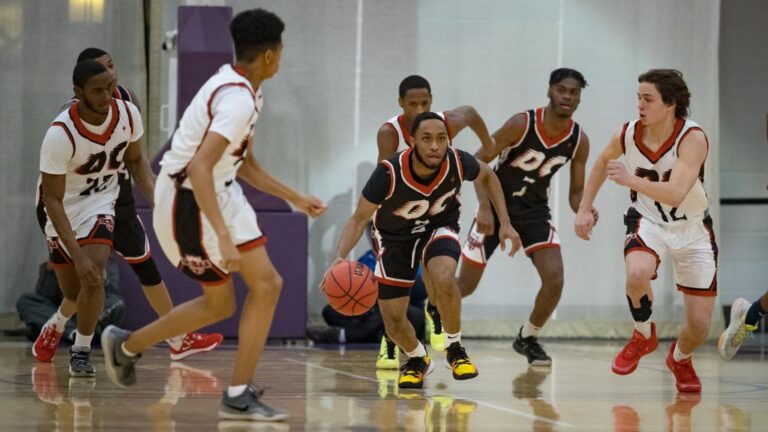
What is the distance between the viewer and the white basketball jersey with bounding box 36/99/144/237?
6117 mm

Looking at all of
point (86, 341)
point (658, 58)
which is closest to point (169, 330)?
point (86, 341)

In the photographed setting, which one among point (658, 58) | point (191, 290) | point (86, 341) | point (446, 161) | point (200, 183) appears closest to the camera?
point (200, 183)

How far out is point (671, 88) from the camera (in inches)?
229

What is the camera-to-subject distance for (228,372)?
6699 millimetres

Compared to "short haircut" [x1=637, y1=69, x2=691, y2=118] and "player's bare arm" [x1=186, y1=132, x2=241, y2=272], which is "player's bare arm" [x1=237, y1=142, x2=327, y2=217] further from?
"short haircut" [x1=637, y1=69, x2=691, y2=118]

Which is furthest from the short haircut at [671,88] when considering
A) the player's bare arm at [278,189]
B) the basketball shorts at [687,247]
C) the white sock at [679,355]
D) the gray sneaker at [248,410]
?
the gray sneaker at [248,410]

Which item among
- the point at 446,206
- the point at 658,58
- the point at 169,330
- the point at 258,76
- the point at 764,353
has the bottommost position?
the point at 764,353

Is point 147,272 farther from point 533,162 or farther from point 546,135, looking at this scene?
point 546,135

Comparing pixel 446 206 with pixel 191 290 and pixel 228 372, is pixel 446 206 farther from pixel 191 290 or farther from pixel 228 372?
pixel 191 290

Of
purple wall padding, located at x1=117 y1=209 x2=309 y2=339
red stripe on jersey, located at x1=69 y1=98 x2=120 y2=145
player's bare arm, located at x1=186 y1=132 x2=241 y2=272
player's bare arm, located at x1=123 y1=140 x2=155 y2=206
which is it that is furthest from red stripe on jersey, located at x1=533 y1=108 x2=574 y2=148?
player's bare arm, located at x1=186 y1=132 x2=241 y2=272

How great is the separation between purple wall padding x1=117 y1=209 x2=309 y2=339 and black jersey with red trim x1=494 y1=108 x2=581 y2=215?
2.12m

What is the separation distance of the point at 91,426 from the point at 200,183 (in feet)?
3.31

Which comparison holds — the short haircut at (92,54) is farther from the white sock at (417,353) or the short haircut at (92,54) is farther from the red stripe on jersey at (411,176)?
the white sock at (417,353)

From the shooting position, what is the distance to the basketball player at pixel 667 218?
580cm
